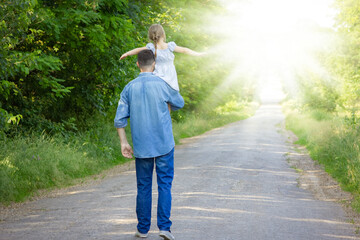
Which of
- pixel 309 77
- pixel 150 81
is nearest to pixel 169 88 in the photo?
pixel 150 81

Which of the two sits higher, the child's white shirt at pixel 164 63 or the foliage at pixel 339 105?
the child's white shirt at pixel 164 63

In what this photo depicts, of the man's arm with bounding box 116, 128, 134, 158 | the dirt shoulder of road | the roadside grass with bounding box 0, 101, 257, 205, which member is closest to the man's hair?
the man's arm with bounding box 116, 128, 134, 158

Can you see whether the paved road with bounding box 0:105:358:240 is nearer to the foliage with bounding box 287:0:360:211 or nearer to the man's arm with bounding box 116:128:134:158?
the man's arm with bounding box 116:128:134:158

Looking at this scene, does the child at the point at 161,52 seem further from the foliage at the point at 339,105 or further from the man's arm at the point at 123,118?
the foliage at the point at 339,105

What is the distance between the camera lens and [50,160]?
8570mm

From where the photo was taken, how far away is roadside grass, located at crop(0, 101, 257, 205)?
725 cm

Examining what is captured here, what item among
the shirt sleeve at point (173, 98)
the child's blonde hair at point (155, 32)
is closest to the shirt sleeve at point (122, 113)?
the shirt sleeve at point (173, 98)

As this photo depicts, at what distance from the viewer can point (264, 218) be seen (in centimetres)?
552

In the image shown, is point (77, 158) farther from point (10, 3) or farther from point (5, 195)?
point (10, 3)

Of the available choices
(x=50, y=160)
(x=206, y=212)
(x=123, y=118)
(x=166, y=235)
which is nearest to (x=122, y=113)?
(x=123, y=118)

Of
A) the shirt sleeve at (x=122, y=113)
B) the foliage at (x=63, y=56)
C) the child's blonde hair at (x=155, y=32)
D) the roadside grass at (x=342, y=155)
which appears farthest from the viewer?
the roadside grass at (x=342, y=155)

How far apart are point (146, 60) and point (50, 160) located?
4963 millimetres

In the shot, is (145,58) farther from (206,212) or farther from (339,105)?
(339,105)

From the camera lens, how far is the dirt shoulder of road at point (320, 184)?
255 inches
